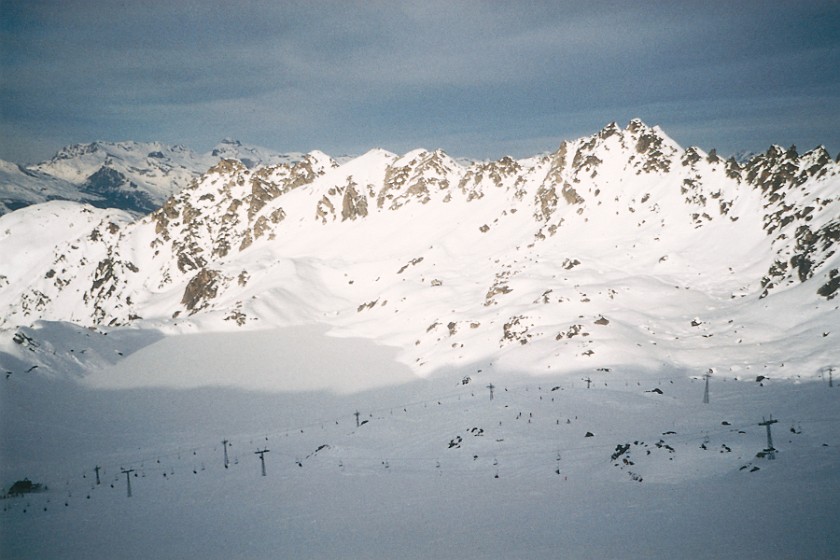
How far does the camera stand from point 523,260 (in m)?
110

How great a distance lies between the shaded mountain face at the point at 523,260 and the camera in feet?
232

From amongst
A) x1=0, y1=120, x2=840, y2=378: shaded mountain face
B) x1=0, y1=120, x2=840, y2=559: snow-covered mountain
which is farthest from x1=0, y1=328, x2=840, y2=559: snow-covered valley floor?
x1=0, y1=120, x2=840, y2=378: shaded mountain face

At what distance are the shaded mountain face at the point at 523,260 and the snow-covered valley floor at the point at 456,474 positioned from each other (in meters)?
14.0

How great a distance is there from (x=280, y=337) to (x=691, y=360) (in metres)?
70.4

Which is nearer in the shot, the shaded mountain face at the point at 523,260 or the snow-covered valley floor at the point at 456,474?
the snow-covered valley floor at the point at 456,474

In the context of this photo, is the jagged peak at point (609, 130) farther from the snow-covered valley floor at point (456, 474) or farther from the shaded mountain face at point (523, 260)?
the snow-covered valley floor at point (456, 474)

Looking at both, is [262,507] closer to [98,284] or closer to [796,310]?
[796,310]

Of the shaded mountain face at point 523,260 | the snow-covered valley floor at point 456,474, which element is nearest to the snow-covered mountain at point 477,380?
the snow-covered valley floor at point 456,474

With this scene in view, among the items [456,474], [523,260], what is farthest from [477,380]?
[523,260]

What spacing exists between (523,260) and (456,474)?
7685 centimetres

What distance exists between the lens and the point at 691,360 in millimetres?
61719

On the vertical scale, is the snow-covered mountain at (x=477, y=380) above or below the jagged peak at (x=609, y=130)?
below

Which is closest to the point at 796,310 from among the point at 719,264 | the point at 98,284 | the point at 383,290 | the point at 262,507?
the point at 719,264

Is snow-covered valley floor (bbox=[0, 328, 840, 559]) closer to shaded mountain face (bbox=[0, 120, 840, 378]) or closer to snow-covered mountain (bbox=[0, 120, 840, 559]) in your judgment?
snow-covered mountain (bbox=[0, 120, 840, 559])
